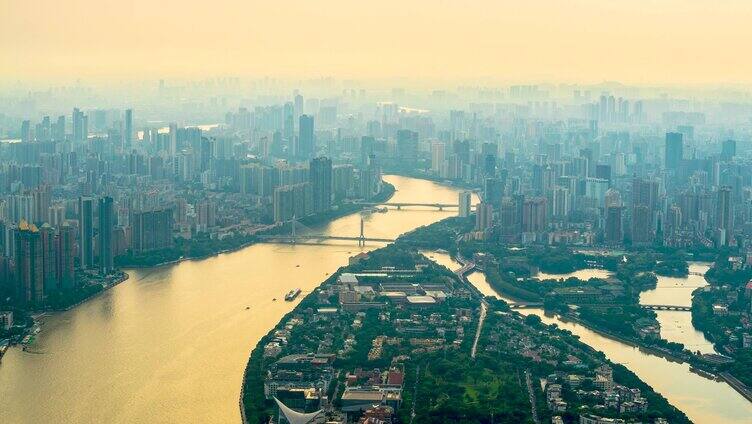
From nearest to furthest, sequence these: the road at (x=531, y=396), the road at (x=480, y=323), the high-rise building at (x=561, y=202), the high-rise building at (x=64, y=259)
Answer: the road at (x=531, y=396) → the road at (x=480, y=323) → the high-rise building at (x=64, y=259) → the high-rise building at (x=561, y=202)

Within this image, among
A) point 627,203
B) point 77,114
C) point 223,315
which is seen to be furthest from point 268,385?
point 77,114

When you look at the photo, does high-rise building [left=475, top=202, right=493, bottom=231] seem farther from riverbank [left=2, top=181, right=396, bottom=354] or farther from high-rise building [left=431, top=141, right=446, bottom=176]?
high-rise building [left=431, top=141, right=446, bottom=176]

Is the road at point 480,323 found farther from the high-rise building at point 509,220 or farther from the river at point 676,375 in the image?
the high-rise building at point 509,220

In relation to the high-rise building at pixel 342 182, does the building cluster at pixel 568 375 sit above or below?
below

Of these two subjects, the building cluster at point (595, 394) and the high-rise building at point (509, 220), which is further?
the high-rise building at point (509, 220)

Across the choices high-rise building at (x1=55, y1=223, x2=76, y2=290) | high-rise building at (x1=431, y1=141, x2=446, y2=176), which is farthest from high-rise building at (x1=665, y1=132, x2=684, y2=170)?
high-rise building at (x1=55, y1=223, x2=76, y2=290)

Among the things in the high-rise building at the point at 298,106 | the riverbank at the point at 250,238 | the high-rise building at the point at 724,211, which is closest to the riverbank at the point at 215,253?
the riverbank at the point at 250,238

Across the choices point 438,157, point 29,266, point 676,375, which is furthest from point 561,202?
point 29,266

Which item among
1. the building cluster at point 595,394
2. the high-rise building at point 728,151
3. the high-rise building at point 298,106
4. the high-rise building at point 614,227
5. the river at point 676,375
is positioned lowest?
the river at point 676,375
